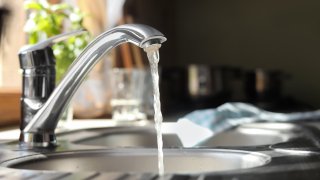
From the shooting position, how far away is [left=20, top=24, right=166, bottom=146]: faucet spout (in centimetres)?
66

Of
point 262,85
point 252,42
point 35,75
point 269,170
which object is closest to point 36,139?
point 35,75

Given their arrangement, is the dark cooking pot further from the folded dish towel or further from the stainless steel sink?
the stainless steel sink

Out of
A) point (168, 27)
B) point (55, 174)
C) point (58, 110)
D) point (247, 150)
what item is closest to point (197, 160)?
point (247, 150)

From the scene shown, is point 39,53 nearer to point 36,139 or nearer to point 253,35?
point 36,139

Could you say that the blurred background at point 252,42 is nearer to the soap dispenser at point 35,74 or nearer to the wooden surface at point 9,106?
the wooden surface at point 9,106

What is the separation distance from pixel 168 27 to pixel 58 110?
1.87 meters

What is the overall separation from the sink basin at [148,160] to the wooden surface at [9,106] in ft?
1.27

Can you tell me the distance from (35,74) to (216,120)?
475 millimetres

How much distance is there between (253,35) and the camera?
262 cm

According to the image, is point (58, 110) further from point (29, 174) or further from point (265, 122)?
point (265, 122)

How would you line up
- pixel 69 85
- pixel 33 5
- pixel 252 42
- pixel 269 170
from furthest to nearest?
pixel 252 42 < pixel 33 5 < pixel 69 85 < pixel 269 170

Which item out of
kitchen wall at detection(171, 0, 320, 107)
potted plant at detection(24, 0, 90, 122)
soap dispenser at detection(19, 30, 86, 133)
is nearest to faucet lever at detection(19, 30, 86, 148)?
soap dispenser at detection(19, 30, 86, 133)

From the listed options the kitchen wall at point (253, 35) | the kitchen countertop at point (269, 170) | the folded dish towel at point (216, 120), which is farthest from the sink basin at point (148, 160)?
the kitchen wall at point (253, 35)

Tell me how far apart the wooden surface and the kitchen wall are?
5.09ft
